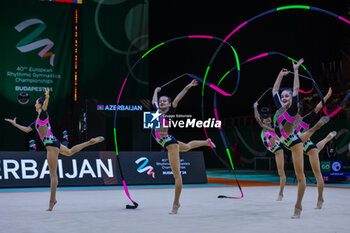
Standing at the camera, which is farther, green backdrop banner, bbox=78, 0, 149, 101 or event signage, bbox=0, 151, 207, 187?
green backdrop banner, bbox=78, 0, 149, 101

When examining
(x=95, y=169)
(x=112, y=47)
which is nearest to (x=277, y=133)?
(x=95, y=169)

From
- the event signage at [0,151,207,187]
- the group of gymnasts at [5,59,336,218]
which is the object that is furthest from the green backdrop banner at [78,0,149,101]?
the group of gymnasts at [5,59,336,218]

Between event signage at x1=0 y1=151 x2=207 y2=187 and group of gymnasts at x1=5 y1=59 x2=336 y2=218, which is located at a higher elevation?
group of gymnasts at x1=5 y1=59 x2=336 y2=218

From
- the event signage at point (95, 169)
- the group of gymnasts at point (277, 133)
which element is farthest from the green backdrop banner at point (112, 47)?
the group of gymnasts at point (277, 133)

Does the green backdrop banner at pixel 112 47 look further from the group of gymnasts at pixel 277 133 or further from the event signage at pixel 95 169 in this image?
the group of gymnasts at pixel 277 133

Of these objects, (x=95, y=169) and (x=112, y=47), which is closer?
(x=95, y=169)

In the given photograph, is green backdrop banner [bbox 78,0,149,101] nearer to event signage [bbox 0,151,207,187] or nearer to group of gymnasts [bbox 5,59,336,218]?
event signage [bbox 0,151,207,187]

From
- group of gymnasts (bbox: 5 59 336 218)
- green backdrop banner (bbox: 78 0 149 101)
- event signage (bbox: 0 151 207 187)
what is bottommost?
event signage (bbox: 0 151 207 187)

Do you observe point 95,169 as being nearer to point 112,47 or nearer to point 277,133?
point 112,47

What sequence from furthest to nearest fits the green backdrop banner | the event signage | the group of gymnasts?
1. the green backdrop banner
2. the event signage
3. the group of gymnasts

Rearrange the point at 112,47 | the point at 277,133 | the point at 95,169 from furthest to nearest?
1. the point at 112,47
2. the point at 95,169
3. the point at 277,133

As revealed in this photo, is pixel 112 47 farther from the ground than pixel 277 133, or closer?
farther from the ground

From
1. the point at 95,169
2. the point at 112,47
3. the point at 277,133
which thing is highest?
the point at 112,47

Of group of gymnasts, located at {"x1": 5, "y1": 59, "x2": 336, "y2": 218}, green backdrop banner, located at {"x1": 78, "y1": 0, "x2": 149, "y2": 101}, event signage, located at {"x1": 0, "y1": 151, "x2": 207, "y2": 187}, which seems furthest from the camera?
green backdrop banner, located at {"x1": 78, "y1": 0, "x2": 149, "y2": 101}
